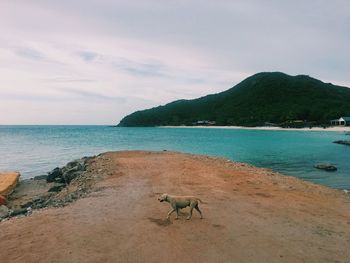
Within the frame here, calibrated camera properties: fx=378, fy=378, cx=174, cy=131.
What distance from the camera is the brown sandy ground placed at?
945 cm

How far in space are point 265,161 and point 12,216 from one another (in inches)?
1217

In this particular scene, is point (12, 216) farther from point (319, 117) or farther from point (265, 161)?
point (319, 117)

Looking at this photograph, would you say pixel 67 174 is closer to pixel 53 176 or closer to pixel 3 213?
pixel 53 176

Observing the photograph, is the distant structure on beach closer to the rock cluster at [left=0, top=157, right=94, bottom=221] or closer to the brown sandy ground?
the rock cluster at [left=0, top=157, right=94, bottom=221]

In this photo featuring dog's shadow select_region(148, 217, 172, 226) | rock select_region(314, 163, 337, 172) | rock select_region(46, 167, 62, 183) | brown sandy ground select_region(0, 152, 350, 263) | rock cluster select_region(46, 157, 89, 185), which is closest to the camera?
brown sandy ground select_region(0, 152, 350, 263)

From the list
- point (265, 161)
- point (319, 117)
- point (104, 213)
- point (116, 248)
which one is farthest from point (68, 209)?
point (319, 117)

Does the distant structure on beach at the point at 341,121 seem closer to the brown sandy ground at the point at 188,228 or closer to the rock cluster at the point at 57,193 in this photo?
the rock cluster at the point at 57,193

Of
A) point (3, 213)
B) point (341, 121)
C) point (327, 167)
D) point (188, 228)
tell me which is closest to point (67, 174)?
point (3, 213)

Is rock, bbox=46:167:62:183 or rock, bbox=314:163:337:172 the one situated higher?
rock, bbox=46:167:62:183

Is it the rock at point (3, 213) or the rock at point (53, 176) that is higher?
the rock at point (3, 213)

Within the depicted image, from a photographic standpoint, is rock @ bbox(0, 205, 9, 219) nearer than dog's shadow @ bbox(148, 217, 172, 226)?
No

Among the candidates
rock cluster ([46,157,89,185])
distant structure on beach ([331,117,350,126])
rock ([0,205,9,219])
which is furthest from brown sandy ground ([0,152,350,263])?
distant structure on beach ([331,117,350,126])

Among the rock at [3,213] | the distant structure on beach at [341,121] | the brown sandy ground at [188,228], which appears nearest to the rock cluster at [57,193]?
the rock at [3,213]

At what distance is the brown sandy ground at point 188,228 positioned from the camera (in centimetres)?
945
